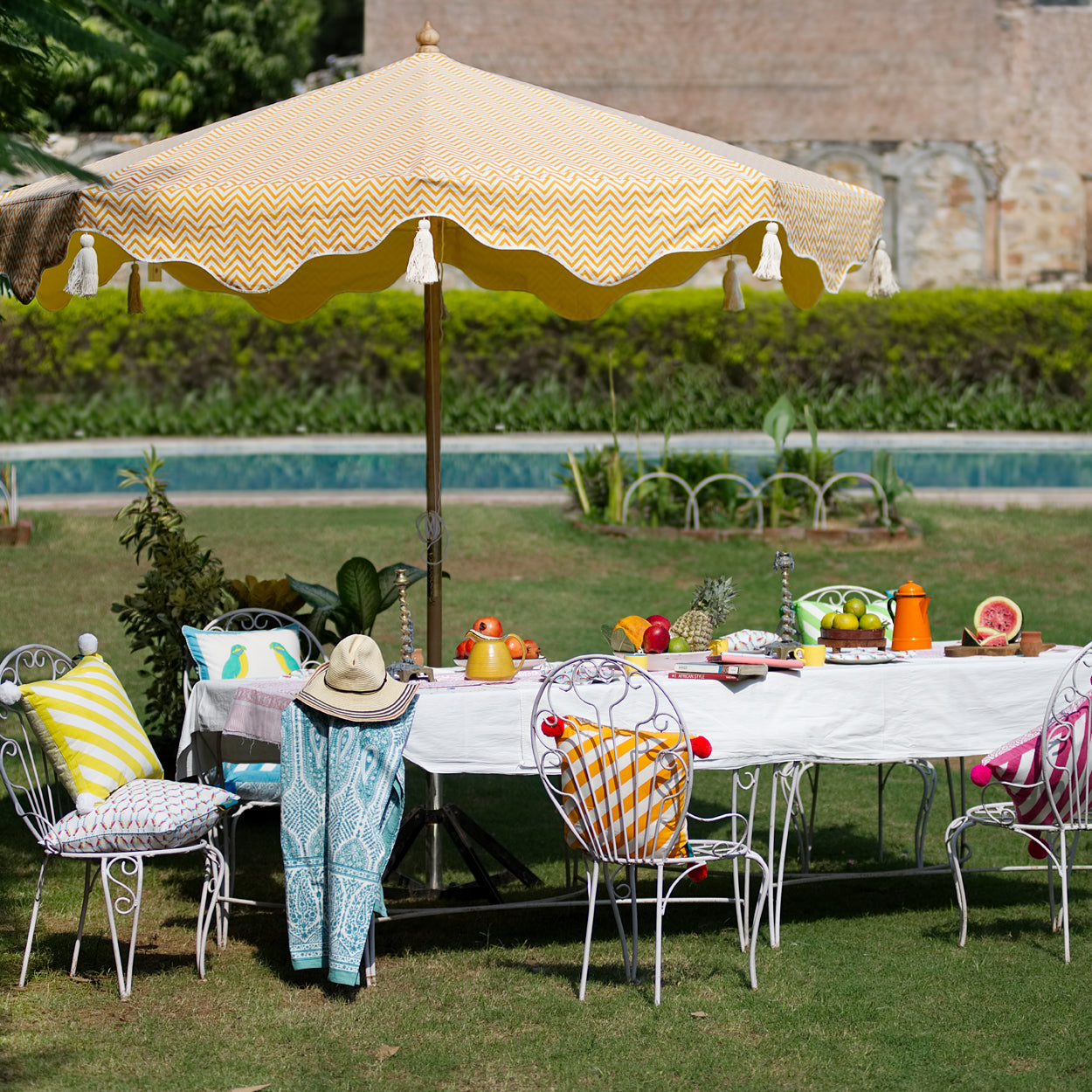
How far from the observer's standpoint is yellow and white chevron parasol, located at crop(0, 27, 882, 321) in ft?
14.6

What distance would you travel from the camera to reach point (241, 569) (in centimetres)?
1103

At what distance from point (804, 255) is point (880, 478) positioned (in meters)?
7.81

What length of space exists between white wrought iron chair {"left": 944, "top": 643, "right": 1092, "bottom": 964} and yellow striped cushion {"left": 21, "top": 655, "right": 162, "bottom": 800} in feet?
8.27

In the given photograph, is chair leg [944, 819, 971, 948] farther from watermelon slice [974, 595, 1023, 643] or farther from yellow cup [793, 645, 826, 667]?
watermelon slice [974, 595, 1023, 643]

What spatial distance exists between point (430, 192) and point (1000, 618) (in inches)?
94.2

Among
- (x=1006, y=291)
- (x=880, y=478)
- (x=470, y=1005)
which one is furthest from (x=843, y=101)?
(x=470, y=1005)

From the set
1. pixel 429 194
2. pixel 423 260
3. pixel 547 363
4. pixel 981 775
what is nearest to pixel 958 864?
pixel 981 775

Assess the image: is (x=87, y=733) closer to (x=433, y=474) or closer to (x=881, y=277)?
(x=433, y=474)

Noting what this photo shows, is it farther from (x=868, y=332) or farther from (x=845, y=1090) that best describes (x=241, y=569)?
(x=868, y=332)

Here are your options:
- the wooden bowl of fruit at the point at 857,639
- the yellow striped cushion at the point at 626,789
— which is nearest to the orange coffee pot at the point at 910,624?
the wooden bowl of fruit at the point at 857,639

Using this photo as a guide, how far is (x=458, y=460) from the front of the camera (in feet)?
57.7

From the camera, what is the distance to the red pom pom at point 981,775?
4516 mm

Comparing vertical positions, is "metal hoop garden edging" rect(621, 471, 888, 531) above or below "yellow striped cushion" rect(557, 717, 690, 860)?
above

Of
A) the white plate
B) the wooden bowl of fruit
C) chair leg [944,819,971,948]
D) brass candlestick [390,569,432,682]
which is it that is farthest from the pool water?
chair leg [944,819,971,948]
